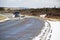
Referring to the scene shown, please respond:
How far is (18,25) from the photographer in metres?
2.54

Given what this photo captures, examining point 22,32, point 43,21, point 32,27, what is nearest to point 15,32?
point 22,32

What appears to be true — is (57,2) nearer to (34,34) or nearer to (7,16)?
(34,34)

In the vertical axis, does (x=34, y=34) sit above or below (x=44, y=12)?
below

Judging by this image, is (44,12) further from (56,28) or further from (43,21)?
(56,28)

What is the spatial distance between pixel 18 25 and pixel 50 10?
55cm

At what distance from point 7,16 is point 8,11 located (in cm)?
9

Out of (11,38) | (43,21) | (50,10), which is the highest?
(50,10)

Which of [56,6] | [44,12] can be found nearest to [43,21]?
[44,12]

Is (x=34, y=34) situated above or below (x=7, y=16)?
below

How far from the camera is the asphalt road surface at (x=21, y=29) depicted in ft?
7.95

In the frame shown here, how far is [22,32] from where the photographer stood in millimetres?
2479

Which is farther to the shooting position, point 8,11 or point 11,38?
point 8,11

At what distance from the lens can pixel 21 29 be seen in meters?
2.51

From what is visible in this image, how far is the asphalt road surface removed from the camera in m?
2.42
